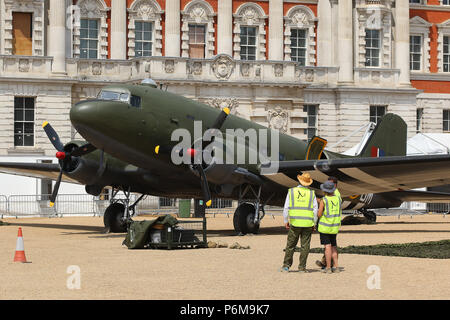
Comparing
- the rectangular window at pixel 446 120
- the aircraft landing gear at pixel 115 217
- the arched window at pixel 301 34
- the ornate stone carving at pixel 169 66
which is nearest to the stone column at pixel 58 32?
the ornate stone carving at pixel 169 66

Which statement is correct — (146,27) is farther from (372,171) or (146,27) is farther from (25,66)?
(372,171)

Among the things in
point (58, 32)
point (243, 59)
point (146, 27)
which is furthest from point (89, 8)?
point (243, 59)

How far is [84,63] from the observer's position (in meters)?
54.6

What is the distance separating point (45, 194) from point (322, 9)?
27709 mm

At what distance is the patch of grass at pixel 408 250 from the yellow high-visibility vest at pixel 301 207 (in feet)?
15.5

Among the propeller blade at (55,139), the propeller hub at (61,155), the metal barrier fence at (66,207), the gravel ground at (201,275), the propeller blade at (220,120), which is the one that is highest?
the propeller blade at (220,120)

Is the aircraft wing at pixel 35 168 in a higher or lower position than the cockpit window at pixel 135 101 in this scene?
lower

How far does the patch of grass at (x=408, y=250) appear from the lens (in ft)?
66.2

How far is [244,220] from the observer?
28812 millimetres

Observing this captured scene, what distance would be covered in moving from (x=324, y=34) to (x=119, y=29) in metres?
16.6

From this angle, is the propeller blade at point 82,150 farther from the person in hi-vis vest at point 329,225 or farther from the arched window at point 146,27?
Answer: the arched window at point 146,27

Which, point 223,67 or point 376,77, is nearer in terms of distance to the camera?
point 223,67
